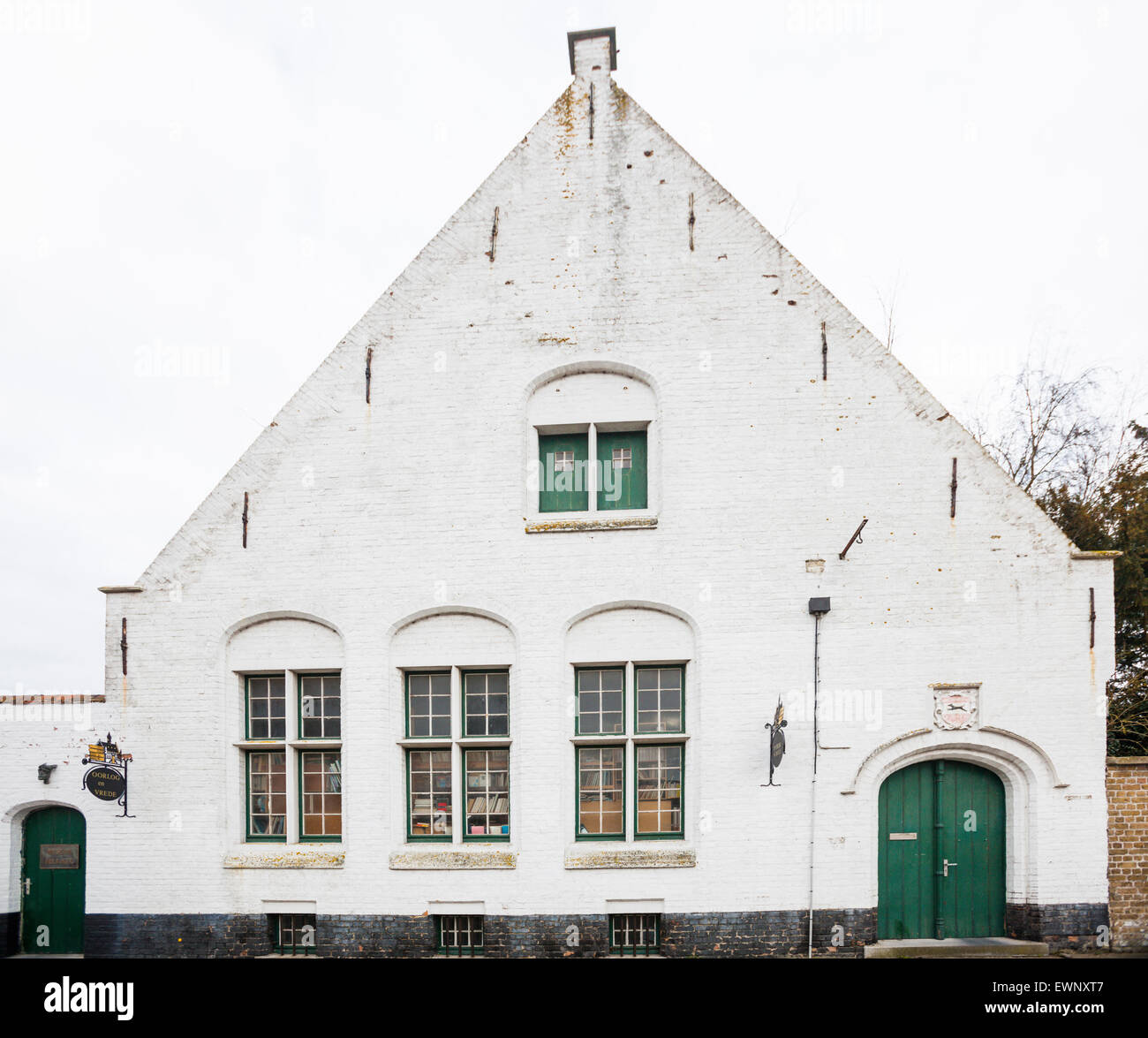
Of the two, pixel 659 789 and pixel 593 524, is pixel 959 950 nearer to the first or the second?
pixel 659 789

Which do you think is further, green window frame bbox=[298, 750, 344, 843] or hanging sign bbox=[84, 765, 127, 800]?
green window frame bbox=[298, 750, 344, 843]

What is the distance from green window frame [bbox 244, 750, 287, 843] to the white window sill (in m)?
4.26

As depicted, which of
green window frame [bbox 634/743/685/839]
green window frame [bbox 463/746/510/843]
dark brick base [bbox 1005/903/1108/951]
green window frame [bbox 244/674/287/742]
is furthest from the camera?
green window frame [bbox 244/674/287/742]

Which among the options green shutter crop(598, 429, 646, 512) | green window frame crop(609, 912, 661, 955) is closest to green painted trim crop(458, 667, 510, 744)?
green shutter crop(598, 429, 646, 512)

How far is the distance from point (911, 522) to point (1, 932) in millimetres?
12198

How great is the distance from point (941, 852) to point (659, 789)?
333 centimetres

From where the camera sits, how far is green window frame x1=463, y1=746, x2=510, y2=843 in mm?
8531

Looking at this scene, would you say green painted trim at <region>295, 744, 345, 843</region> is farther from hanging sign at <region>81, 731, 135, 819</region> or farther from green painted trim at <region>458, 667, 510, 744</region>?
hanging sign at <region>81, 731, 135, 819</region>

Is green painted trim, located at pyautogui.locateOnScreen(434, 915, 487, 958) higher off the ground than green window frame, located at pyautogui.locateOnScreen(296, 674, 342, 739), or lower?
lower

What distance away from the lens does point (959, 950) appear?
775cm

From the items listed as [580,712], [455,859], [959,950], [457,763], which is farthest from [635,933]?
[959,950]

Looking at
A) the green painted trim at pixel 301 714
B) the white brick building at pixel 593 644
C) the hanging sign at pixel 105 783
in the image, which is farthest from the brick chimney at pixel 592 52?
the hanging sign at pixel 105 783

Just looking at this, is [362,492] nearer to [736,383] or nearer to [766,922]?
[736,383]

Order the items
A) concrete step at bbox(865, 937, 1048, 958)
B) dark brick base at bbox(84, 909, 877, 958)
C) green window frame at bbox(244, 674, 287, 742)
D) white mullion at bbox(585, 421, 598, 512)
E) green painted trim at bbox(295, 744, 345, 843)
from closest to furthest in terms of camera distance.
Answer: concrete step at bbox(865, 937, 1048, 958) < dark brick base at bbox(84, 909, 877, 958) < green painted trim at bbox(295, 744, 345, 843) < white mullion at bbox(585, 421, 598, 512) < green window frame at bbox(244, 674, 287, 742)
